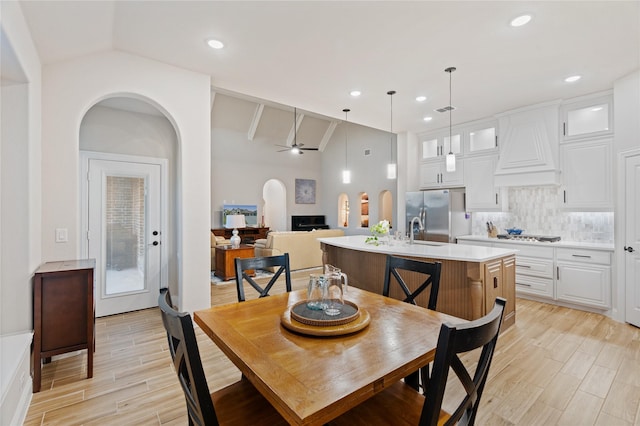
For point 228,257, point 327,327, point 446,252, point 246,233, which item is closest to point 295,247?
point 228,257

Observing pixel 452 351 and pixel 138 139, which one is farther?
pixel 138 139

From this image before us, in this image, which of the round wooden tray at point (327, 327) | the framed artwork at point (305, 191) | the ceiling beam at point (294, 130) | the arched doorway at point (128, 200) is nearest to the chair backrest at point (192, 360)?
the round wooden tray at point (327, 327)

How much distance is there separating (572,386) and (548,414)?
0.52 meters

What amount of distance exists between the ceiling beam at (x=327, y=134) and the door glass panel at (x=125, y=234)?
7.06 metres

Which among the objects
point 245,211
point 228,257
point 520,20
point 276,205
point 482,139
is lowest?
point 228,257

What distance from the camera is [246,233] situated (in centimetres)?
930

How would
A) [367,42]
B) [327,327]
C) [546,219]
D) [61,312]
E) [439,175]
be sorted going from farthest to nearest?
[439,175], [546,219], [367,42], [61,312], [327,327]

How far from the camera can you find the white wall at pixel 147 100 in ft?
8.94

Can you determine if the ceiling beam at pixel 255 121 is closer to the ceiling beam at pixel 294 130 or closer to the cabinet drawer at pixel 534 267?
the ceiling beam at pixel 294 130

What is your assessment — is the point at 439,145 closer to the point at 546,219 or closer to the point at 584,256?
the point at 546,219

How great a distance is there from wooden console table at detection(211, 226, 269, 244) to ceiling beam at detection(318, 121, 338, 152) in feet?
11.3

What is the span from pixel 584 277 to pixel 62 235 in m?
5.88

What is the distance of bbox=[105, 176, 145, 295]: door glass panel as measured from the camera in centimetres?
396

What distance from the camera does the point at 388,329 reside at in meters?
1.52
